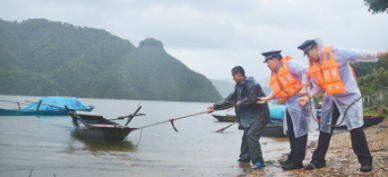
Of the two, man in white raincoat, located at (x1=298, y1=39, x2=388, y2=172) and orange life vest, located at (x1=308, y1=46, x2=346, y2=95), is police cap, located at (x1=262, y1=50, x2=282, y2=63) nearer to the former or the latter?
man in white raincoat, located at (x1=298, y1=39, x2=388, y2=172)

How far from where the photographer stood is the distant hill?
8725 cm

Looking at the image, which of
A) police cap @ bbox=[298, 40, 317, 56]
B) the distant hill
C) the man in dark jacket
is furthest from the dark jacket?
the distant hill

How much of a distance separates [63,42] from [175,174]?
120093 mm

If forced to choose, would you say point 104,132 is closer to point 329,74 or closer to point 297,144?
point 297,144

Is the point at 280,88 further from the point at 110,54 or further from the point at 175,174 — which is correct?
the point at 110,54

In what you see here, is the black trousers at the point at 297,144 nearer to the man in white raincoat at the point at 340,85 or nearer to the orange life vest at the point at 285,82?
the orange life vest at the point at 285,82

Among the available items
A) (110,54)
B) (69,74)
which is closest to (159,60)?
(110,54)

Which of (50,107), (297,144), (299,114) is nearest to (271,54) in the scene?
(299,114)

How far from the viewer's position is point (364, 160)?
374 centimetres

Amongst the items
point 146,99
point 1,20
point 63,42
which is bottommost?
point 146,99

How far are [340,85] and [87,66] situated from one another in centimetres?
10863

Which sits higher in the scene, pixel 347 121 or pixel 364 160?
pixel 347 121

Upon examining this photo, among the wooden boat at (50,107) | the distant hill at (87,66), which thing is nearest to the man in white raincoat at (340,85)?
the wooden boat at (50,107)

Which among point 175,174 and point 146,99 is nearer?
point 175,174
